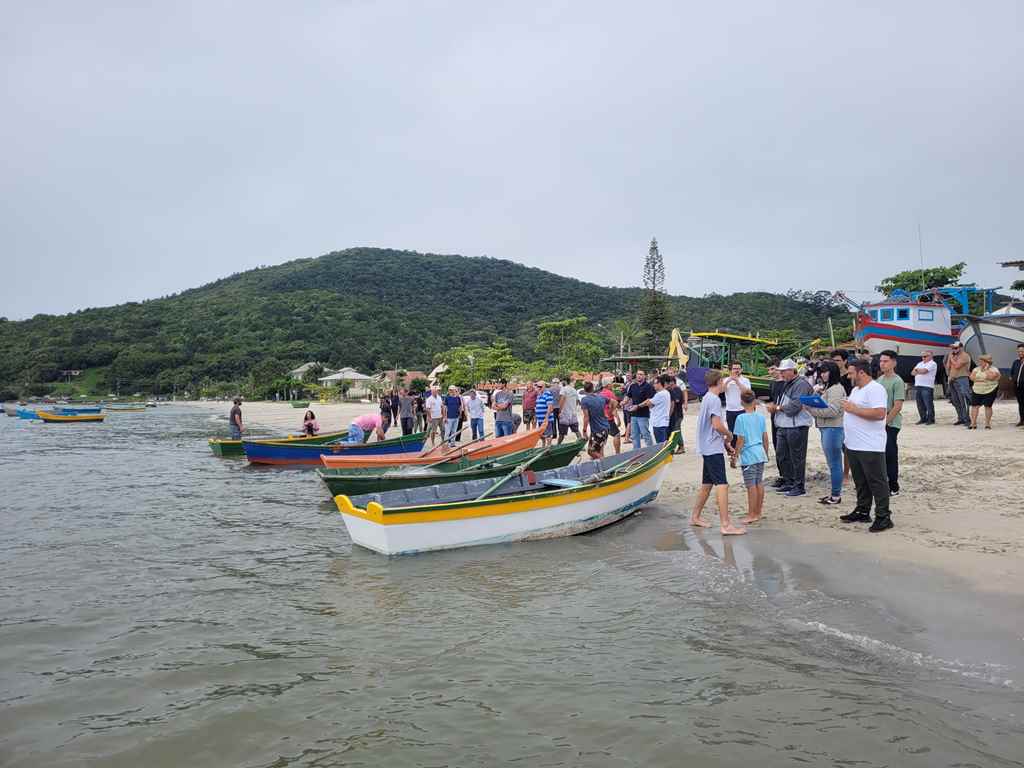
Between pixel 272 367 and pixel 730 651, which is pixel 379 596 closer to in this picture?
pixel 730 651

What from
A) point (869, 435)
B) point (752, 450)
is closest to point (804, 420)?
point (752, 450)

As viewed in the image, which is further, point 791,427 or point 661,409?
point 661,409

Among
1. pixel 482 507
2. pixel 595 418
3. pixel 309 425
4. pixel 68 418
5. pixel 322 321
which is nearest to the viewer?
pixel 482 507

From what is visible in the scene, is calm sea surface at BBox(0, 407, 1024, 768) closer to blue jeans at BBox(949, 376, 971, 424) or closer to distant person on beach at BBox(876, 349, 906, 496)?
distant person on beach at BBox(876, 349, 906, 496)

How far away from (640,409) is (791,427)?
4596mm

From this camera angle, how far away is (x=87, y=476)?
18672 mm

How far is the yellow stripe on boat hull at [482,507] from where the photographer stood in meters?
8.26

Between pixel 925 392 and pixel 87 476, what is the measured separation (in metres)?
21.8

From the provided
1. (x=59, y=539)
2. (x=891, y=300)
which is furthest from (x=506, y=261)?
(x=59, y=539)

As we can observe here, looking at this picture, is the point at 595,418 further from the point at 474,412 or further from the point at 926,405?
the point at 926,405

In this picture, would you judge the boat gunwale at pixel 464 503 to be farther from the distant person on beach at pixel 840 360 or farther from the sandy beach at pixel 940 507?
the distant person on beach at pixel 840 360

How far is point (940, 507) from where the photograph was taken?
863cm

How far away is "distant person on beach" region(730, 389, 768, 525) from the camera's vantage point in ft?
27.9

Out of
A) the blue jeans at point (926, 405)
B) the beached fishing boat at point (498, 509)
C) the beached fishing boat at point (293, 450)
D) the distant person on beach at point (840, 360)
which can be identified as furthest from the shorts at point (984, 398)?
the beached fishing boat at point (293, 450)
